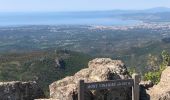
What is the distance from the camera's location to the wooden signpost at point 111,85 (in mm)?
16750

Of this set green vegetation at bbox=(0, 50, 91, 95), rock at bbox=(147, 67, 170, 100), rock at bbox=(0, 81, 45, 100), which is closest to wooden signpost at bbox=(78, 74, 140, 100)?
rock at bbox=(147, 67, 170, 100)

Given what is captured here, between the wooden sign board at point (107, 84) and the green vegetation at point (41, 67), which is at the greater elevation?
the wooden sign board at point (107, 84)

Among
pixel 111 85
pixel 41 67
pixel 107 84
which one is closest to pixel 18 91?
pixel 107 84

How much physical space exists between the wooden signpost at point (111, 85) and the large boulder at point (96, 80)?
524mm

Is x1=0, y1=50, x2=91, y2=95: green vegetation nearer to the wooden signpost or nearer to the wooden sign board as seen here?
the wooden signpost

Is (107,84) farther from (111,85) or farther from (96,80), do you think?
(96,80)

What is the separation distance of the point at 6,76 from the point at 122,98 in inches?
4642

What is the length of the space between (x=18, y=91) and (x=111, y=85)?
395cm

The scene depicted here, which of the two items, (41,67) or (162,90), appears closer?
(162,90)

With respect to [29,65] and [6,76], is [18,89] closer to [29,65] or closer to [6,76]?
[6,76]

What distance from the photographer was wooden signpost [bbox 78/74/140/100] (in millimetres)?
16750

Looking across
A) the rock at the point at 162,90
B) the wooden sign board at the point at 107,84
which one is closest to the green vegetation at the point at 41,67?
the rock at the point at 162,90

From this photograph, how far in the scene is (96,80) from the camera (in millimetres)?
18656

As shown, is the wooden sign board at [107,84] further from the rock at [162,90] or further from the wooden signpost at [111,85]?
the rock at [162,90]
